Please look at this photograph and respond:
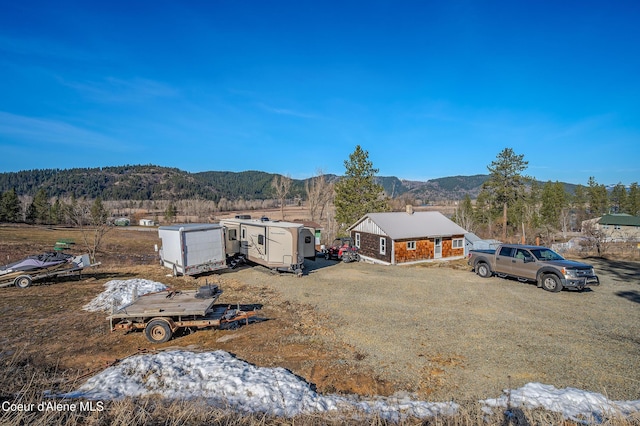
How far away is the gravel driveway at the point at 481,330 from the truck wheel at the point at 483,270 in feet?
2.19

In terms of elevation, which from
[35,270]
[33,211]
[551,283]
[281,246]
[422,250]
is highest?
[33,211]

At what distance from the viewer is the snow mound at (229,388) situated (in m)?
5.75

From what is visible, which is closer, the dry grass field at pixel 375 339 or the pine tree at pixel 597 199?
the dry grass field at pixel 375 339

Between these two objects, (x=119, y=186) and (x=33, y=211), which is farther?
(x=119, y=186)

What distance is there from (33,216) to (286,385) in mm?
87250

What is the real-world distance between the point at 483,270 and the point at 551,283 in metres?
3.70

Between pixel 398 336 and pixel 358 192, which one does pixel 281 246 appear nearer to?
pixel 398 336

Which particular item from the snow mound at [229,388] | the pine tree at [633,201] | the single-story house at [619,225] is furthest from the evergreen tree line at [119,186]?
the snow mound at [229,388]

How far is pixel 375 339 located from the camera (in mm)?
9203

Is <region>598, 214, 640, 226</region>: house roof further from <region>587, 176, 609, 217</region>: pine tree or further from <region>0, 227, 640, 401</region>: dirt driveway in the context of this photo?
<region>0, 227, 640, 401</region>: dirt driveway

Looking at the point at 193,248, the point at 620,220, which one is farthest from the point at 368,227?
the point at 620,220

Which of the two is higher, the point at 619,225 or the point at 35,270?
the point at 35,270

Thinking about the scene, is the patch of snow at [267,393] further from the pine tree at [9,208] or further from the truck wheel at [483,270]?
the pine tree at [9,208]

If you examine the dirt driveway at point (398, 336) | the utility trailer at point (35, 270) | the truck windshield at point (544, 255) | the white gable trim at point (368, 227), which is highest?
the white gable trim at point (368, 227)
